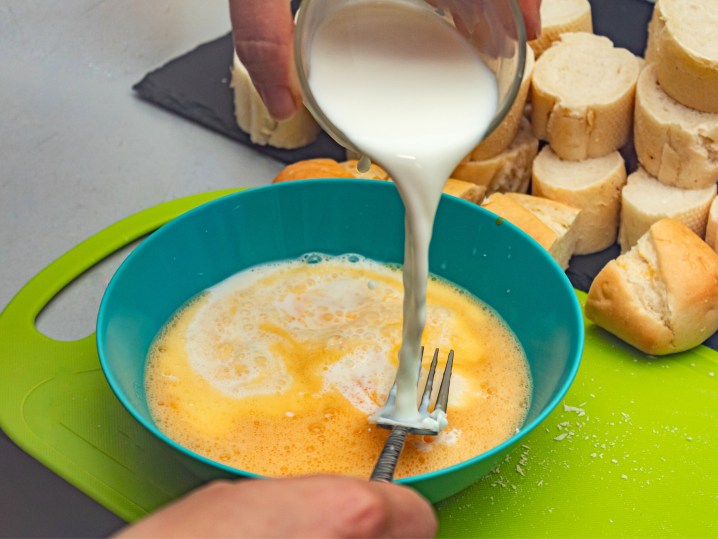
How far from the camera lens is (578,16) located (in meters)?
2.19

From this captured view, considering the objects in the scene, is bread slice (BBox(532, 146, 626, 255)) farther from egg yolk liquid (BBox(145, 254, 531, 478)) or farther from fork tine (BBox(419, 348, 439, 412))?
fork tine (BBox(419, 348, 439, 412))

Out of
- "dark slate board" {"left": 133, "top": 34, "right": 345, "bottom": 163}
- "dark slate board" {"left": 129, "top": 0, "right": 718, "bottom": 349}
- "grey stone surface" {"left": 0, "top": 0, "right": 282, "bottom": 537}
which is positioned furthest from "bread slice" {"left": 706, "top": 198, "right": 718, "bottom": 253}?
"grey stone surface" {"left": 0, "top": 0, "right": 282, "bottom": 537}

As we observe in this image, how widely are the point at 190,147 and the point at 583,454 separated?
1.61 meters

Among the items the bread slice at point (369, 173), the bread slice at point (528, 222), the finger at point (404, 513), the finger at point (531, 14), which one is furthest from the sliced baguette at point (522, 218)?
the finger at point (404, 513)

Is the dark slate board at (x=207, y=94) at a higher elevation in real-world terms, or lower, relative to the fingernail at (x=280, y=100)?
lower

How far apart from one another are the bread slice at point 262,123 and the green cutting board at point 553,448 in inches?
37.9

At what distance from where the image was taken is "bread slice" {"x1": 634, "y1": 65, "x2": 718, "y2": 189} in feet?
5.88

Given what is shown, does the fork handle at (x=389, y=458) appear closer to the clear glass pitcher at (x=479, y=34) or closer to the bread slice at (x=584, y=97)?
the clear glass pitcher at (x=479, y=34)

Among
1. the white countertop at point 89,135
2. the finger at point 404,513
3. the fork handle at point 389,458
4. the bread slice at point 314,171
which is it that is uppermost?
the finger at point 404,513

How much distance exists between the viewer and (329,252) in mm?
1692

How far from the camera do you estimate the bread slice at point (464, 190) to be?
184cm

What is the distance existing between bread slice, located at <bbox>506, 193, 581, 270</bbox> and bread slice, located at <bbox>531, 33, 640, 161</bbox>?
0.72ft

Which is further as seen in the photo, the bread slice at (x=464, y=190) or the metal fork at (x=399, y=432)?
the bread slice at (x=464, y=190)

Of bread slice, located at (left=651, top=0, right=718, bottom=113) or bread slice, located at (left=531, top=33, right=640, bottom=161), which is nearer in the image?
bread slice, located at (left=651, top=0, right=718, bottom=113)
